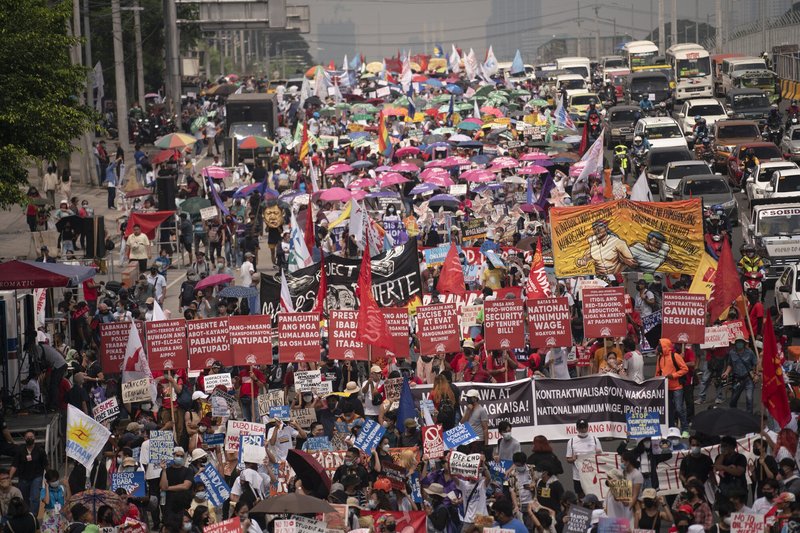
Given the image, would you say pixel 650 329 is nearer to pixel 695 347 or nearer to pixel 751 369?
pixel 695 347

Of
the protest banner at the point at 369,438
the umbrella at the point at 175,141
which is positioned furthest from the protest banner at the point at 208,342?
the umbrella at the point at 175,141

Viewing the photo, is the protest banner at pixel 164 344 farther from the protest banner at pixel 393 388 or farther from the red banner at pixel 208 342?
the protest banner at pixel 393 388

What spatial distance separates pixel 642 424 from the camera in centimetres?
1852

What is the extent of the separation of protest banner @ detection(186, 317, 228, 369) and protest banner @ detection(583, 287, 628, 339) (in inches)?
180

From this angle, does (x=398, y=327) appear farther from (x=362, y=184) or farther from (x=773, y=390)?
(x=362, y=184)

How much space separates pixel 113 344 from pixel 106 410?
236 cm

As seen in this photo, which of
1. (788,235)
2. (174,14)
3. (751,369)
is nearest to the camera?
(751,369)

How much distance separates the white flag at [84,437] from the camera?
675 inches

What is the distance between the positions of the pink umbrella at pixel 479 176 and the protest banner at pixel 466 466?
22.9 metres

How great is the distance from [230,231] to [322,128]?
25.2 m

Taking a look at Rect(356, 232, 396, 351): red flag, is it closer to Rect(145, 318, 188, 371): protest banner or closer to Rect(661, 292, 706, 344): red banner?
Rect(145, 318, 188, 371): protest banner

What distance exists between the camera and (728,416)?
16.4 m

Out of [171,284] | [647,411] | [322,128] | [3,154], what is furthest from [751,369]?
[322,128]

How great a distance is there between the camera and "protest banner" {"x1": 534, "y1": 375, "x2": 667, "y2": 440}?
18.8m
